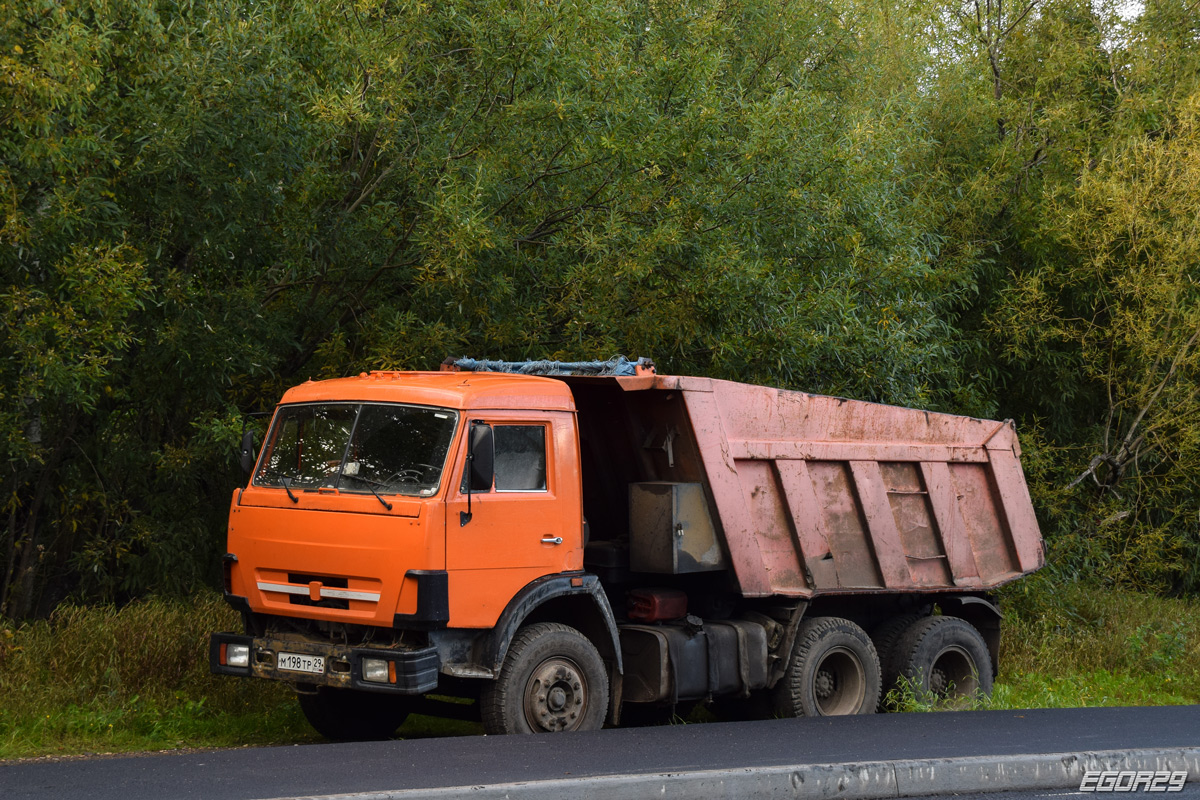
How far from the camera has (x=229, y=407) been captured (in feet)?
33.5

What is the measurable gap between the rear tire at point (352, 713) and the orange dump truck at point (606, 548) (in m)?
0.02

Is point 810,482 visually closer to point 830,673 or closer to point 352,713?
point 830,673

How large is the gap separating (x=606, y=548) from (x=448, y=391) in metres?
2.13

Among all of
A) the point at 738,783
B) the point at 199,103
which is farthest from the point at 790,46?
the point at 738,783

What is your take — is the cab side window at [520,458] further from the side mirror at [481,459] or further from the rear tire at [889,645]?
the rear tire at [889,645]

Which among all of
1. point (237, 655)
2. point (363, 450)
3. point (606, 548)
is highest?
point (363, 450)

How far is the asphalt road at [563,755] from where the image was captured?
20.4 feet

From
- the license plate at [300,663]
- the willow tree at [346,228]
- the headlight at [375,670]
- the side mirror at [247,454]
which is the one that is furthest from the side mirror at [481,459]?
the willow tree at [346,228]

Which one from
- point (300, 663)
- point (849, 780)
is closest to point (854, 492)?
point (849, 780)

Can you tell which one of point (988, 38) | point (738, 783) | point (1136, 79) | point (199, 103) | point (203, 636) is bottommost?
point (738, 783)

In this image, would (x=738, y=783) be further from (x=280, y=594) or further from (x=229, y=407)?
(x=229, y=407)

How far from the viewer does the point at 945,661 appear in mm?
11148

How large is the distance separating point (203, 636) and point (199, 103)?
4.10m

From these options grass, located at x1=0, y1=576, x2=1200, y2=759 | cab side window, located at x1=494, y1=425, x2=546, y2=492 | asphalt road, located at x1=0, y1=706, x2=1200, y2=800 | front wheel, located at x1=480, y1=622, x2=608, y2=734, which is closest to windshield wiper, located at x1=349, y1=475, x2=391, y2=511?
cab side window, located at x1=494, y1=425, x2=546, y2=492
